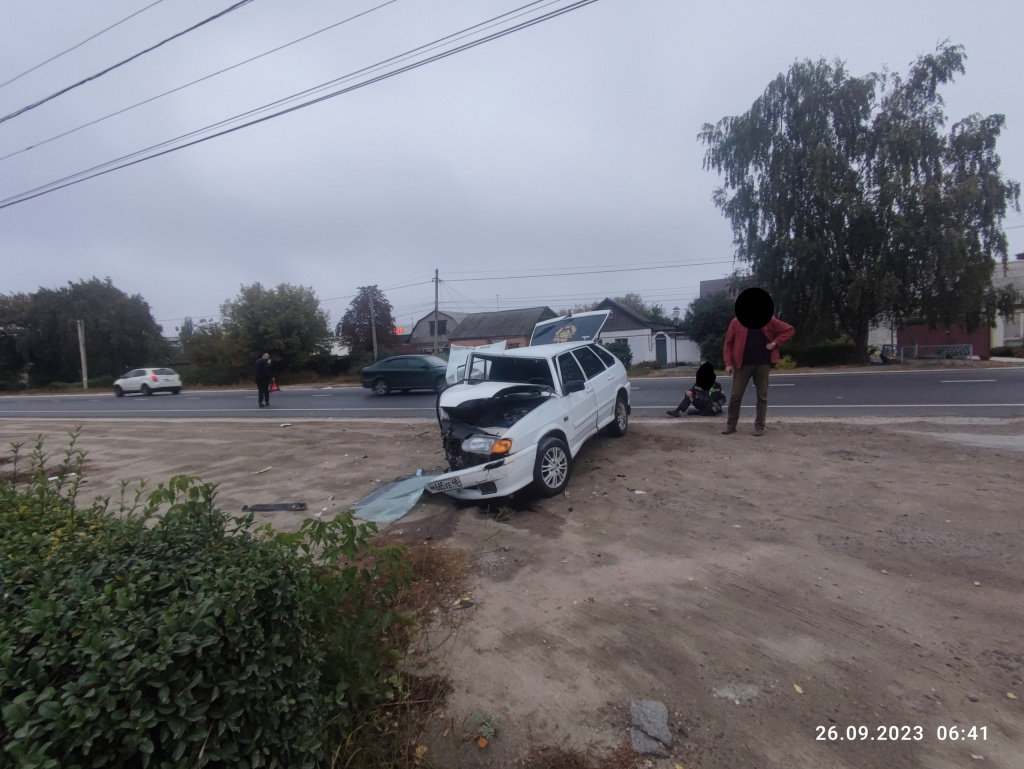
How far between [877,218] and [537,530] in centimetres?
2629

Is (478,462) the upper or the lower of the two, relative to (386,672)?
upper

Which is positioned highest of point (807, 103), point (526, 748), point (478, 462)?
point (807, 103)

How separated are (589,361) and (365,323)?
147 ft

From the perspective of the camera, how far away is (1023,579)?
3.65m

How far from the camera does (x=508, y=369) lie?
7.39m

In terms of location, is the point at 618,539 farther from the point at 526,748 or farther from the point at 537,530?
the point at 526,748

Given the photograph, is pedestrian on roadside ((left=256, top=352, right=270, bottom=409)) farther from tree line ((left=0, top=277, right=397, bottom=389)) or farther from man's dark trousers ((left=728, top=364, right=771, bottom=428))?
tree line ((left=0, top=277, right=397, bottom=389))

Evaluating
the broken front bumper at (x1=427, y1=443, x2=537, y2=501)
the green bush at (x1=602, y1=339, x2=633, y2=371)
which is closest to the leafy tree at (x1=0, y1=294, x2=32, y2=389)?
the green bush at (x1=602, y1=339, x2=633, y2=371)

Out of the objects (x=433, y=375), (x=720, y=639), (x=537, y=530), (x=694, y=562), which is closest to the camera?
(x=720, y=639)

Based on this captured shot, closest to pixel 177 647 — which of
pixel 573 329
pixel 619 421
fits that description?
pixel 619 421

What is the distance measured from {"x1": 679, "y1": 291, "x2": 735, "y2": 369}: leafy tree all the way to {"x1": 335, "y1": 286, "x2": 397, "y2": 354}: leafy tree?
26.5 meters

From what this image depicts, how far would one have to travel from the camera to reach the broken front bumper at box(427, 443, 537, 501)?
5520 millimetres

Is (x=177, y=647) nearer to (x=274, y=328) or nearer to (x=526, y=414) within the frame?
(x=526, y=414)

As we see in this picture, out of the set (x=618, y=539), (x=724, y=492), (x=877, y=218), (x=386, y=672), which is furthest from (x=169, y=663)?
(x=877, y=218)
